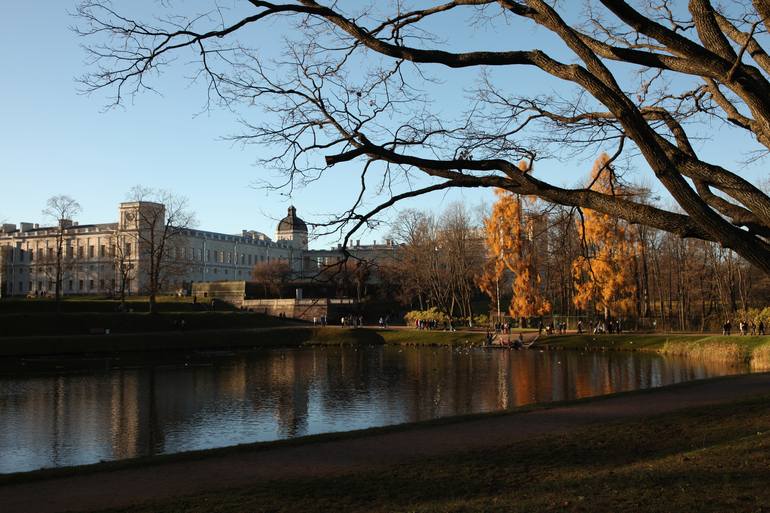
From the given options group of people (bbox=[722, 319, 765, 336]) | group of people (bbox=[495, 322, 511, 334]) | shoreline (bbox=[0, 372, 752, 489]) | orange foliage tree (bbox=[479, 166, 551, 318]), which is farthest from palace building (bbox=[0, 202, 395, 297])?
shoreline (bbox=[0, 372, 752, 489])

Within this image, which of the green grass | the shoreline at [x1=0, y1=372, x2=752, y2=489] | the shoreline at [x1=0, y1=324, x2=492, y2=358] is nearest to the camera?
the shoreline at [x1=0, y1=372, x2=752, y2=489]

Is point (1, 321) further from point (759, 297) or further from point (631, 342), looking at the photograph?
point (759, 297)

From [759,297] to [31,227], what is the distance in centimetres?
10898

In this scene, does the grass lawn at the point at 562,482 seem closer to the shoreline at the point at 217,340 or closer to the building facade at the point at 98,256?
the shoreline at the point at 217,340

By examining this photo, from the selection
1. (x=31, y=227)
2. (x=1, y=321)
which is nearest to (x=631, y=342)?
(x=1, y=321)

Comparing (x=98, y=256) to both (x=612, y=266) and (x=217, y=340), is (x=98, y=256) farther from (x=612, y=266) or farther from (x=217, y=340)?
(x=612, y=266)

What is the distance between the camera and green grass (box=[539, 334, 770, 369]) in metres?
30.4

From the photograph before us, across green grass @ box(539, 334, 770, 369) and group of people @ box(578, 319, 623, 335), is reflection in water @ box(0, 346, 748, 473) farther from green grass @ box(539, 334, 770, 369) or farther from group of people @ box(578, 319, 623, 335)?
group of people @ box(578, 319, 623, 335)

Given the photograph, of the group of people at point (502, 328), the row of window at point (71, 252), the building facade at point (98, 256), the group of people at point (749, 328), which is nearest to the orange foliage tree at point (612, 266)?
the group of people at point (502, 328)

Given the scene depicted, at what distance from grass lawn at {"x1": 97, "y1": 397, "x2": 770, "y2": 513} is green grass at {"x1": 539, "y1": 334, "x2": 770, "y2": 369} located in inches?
818

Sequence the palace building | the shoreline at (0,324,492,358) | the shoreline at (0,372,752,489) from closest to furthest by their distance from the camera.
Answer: the shoreline at (0,372,752,489), the shoreline at (0,324,492,358), the palace building

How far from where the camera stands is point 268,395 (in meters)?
23.1

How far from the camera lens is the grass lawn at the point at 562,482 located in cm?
658

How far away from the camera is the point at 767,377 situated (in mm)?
20312
